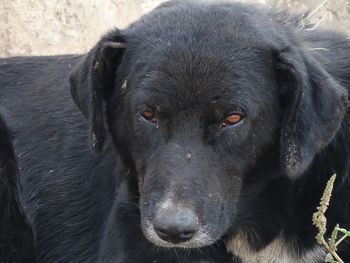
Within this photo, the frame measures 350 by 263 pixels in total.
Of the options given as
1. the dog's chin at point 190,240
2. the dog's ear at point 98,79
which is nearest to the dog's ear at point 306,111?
the dog's chin at point 190,240

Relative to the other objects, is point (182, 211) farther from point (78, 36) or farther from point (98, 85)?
point (78, 36)

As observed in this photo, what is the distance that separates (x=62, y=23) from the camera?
760 cm

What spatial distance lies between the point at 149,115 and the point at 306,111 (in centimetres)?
70

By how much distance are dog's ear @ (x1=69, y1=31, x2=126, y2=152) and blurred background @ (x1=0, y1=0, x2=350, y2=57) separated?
2857 millimetres

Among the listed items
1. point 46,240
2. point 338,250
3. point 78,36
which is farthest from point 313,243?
point 78,36

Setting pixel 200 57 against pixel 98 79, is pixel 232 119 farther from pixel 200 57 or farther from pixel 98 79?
pixel 98 79

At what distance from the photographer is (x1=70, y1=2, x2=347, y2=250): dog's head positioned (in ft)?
13.9

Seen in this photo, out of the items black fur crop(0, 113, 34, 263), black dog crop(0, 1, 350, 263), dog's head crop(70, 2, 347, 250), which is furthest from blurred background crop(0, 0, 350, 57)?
dog's head crop(70, 2, 347, 250)

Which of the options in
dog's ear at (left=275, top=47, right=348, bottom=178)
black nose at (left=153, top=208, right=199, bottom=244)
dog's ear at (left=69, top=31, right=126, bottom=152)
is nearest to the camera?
black nose at (left=153, top=208, right=199, bottom=244)

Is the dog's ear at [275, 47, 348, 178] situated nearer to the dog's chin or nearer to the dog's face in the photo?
the dog's face

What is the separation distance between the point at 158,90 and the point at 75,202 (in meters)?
1.62

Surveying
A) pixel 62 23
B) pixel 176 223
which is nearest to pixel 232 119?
pixel 176 223

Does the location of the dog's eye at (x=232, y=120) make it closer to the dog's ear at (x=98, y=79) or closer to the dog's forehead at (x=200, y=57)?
Answer: the dog's forehead at (x=200, y=57)

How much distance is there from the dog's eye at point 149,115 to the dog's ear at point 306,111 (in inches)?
23.2
